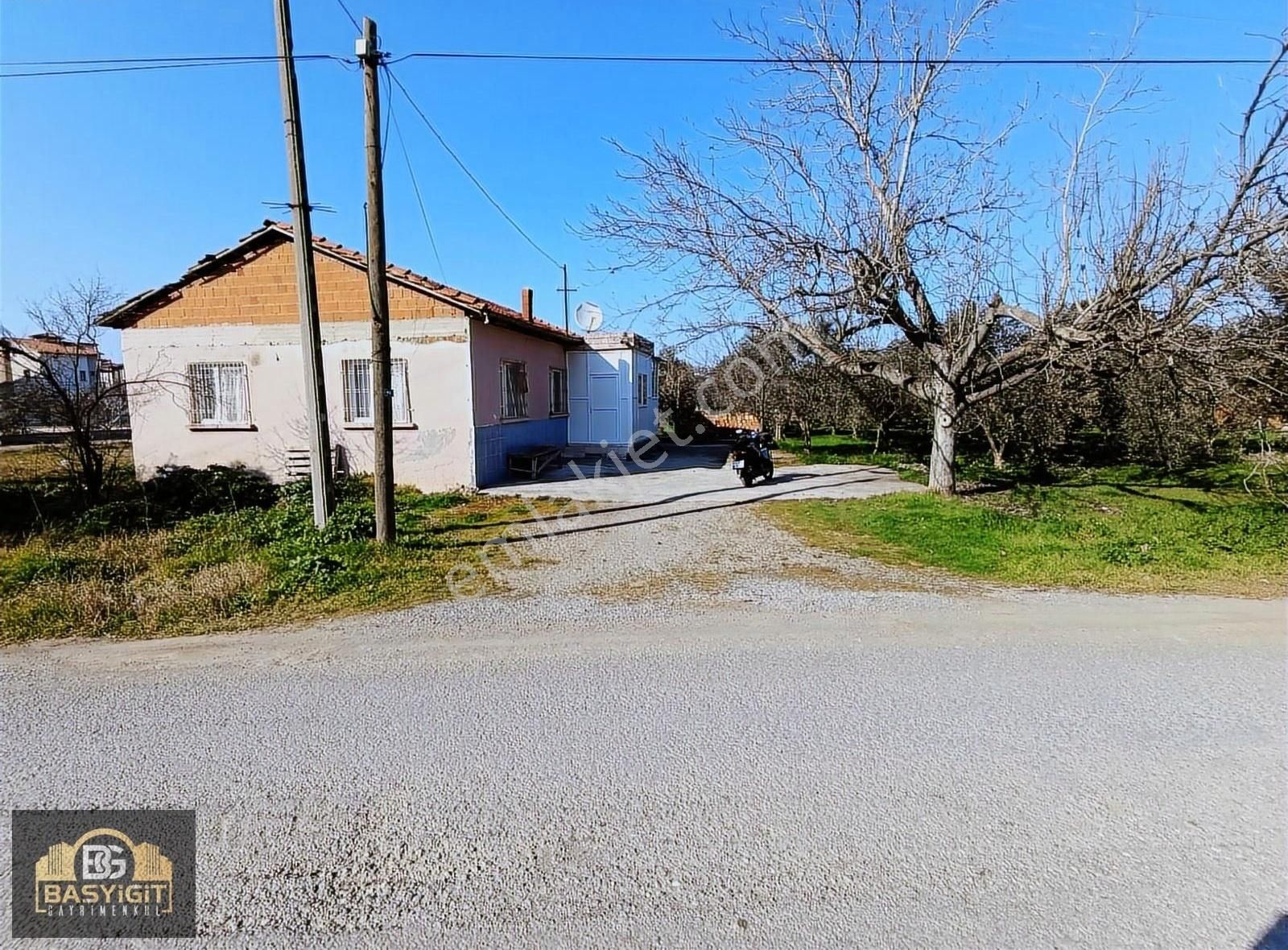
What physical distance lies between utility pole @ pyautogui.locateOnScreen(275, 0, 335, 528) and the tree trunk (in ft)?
31.4

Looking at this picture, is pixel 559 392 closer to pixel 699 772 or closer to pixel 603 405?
pixel 603 405

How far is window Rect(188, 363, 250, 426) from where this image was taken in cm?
1262

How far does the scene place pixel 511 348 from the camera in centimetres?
1400

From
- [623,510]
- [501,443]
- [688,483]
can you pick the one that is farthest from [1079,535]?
[501,443]

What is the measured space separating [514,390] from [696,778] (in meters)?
12.1

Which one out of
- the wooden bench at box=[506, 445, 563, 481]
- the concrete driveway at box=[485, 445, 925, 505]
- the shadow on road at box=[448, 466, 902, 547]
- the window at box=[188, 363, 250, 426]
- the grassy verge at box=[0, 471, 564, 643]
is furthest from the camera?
the wooden bench at box=[506, 445, 563, 481]

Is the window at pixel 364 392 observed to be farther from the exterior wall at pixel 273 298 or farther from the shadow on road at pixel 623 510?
the shadow on road at pixel 623 510

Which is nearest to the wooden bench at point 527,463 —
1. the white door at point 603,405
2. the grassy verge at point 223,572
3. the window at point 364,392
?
the window at point 364,392

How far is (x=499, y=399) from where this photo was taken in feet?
43.5

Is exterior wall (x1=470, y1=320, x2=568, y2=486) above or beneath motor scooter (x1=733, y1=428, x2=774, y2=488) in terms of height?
above

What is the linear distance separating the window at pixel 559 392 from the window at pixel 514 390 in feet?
6.16

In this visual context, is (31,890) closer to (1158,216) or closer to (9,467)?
(1158,216)

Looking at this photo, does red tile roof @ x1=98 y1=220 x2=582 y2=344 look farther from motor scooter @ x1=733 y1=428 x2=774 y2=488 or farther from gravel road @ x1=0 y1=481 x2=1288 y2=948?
gravel road @ x1=0 y1=481 x2=1288 y2=948

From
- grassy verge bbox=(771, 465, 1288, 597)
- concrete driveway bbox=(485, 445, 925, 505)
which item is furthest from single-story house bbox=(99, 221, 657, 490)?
grassy verge bbox=(771, 465, 1288, 597)
